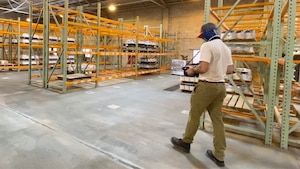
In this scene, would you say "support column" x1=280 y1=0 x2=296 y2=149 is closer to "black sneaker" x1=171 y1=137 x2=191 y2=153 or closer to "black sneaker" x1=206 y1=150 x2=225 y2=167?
"black sneaker" x1=206 y1=150 x2=225 y2=167

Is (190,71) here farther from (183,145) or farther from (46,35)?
(46,35)

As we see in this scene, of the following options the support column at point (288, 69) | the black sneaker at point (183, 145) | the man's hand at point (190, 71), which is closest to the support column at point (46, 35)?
the black sneaker at point (183, 145)

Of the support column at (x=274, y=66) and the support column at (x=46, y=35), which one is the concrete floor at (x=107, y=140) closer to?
the support column at (x=274, y=66)

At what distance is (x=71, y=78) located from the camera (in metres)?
6.78

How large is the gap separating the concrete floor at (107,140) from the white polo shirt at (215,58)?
1053 millimetres

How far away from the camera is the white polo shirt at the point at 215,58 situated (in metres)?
2.40

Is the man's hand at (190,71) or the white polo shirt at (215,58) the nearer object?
the white polo shirt at (215,58)

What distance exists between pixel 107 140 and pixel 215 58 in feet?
6.33

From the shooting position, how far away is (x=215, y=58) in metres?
2.44

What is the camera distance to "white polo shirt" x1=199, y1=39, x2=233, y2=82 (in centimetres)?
240

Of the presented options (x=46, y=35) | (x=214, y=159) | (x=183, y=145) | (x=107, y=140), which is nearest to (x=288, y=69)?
(x=214, y=159)

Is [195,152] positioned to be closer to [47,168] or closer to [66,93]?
[47,168]

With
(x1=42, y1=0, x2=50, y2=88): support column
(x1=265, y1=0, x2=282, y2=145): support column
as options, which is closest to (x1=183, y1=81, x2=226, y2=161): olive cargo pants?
(x1=265, y1=0, x2=282, y2=145): support column

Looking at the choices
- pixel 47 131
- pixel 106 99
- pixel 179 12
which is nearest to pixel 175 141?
pixel 47 131
